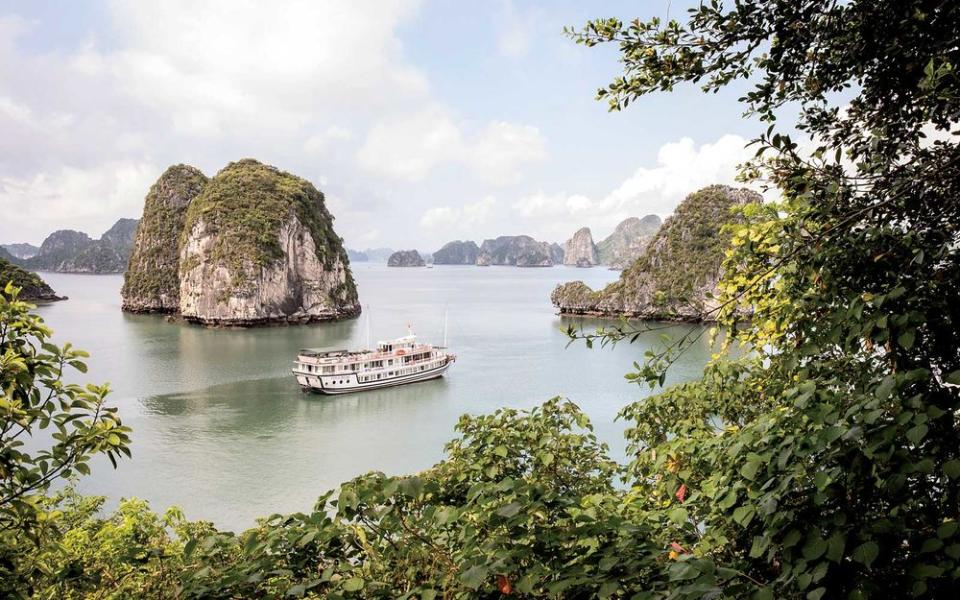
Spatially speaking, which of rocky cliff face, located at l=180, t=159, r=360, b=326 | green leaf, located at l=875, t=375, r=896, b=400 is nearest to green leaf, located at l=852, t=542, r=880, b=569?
green leaf, located at l=875, t=375, r=896, b=400

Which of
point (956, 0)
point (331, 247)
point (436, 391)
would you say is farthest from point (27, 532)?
point (331, 247)

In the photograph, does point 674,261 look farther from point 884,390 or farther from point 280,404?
point 884,390

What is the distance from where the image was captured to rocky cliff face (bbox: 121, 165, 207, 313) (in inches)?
2761

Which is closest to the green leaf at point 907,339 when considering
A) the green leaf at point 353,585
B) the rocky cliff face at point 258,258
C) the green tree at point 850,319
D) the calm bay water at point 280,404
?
the green tree at point 850,319

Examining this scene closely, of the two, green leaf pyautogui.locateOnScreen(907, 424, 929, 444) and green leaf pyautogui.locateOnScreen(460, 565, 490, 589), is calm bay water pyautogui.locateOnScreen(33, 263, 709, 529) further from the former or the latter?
green leaf pyautogui.locateOnScreen(907, 424, 929, 444)

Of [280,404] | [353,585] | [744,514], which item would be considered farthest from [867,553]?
[280,404]

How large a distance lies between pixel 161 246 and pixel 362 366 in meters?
61.0

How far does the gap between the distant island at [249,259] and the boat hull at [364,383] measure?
32158 millimetres

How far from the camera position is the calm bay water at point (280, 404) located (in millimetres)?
16609

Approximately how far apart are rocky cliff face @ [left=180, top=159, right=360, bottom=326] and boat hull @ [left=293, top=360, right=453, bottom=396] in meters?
32.2

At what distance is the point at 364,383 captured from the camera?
1197 inches

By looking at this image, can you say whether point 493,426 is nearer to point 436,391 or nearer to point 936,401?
point 936,401

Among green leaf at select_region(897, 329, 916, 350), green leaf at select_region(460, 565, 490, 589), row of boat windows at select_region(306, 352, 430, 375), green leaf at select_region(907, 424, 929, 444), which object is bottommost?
row of boat windows at select_region(306, 352, 430, 375)

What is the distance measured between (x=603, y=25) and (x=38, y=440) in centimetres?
2524
